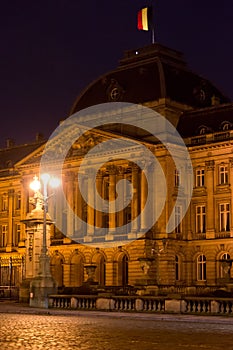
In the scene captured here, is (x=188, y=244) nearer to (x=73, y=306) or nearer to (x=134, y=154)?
(x=134, y=154)

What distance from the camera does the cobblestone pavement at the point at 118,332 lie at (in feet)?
72.8

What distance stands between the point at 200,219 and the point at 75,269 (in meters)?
15.1

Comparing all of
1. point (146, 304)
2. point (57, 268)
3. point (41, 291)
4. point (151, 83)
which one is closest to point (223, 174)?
point (151, 83)

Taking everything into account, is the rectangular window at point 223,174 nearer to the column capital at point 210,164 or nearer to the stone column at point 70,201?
the column capital at point 210,164

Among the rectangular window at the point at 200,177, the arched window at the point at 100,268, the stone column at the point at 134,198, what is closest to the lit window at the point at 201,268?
the rectangular window at the point at 200,177

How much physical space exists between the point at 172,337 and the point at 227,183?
49662mm

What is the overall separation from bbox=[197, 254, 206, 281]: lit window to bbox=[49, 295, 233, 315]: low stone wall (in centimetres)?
3293

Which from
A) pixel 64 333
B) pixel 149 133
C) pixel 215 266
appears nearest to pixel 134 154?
pixel 149 133

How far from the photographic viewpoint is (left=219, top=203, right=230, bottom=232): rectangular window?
242 ft

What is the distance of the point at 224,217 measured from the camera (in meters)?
74.1

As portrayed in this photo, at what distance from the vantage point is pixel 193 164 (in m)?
76.6

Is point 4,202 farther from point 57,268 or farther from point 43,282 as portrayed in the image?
point 43,282

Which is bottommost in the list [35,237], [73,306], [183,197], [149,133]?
[73,306]

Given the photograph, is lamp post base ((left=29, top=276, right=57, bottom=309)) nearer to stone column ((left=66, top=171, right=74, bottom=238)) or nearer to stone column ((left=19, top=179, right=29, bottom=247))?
stone column ((left=66, top=171, right=74, bottom=238))
